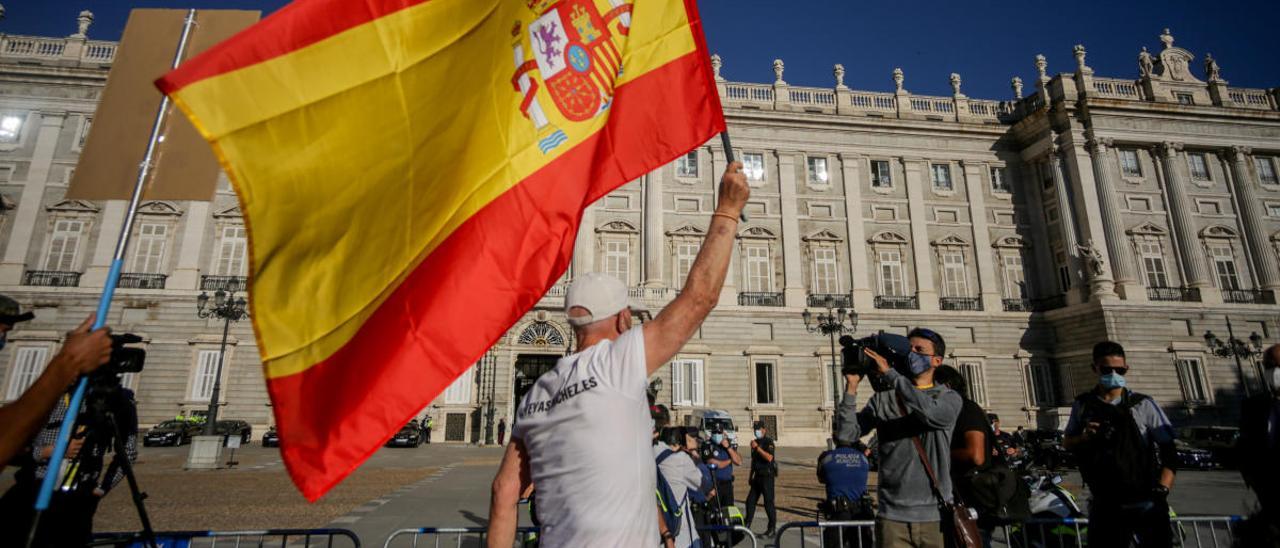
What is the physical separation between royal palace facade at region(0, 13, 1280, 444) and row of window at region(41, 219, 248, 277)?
3.4 inches

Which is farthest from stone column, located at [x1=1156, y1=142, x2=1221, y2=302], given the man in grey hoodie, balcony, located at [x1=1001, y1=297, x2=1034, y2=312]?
the man in grey hoodie

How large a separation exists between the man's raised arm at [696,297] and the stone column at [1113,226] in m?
29.7

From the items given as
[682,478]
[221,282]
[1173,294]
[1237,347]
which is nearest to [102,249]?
[221,282]

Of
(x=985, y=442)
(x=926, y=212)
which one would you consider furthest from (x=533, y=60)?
(x=926, y=212)

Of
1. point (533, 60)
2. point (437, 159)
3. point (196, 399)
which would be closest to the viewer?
point (437, 159)

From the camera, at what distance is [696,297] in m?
1.90

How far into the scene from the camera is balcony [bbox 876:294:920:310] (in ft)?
85.8

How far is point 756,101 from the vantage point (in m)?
28.2

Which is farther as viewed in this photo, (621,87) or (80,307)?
(80,307)

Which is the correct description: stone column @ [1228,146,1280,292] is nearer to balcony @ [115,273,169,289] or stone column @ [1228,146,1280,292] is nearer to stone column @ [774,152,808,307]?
stone column @ [774,152,808,307]

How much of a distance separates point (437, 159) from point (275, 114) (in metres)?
0.58

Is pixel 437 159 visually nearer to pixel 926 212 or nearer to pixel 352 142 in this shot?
pixel 352 142

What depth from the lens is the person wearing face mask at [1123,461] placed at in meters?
3.32

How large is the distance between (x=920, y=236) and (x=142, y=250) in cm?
3233
